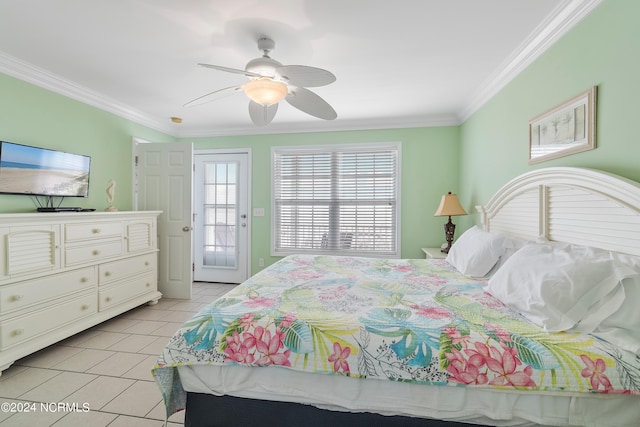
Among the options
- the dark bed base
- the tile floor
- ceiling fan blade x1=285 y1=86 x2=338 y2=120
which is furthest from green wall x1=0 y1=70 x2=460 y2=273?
the dark bed base

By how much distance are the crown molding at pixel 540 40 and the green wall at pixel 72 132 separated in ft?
13.8

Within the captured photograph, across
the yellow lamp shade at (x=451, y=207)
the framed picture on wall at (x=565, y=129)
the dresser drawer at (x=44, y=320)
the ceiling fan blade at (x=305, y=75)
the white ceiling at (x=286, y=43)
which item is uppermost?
the white ceiling at (x=286, y=43)

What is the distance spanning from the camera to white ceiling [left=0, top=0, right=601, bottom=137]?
1.83 m

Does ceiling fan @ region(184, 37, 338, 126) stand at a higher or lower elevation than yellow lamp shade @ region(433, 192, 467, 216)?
higher

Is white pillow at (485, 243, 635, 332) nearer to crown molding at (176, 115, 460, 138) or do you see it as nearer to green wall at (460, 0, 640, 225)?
green wall at (460, 0, 640, 225)

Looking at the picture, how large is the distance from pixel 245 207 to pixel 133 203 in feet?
4.94

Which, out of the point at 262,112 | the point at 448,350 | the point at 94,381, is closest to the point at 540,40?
the point at 262,112

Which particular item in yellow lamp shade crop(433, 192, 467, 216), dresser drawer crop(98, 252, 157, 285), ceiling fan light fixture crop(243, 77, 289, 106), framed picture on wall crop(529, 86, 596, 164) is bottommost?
dresser drawer crop(98, 252, 157, 285)

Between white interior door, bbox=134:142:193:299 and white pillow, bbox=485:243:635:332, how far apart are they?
3631 millimetres

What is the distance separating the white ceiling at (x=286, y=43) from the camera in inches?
72.2

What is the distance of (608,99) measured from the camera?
1.57 meters

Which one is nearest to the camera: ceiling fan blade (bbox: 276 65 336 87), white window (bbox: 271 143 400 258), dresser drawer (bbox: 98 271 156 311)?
ceiling fan blade (bbox: 276 65 336 87)

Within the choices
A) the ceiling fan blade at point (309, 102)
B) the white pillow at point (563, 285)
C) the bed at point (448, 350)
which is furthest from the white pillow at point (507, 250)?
the ceiling fan blade at point (309, 102)

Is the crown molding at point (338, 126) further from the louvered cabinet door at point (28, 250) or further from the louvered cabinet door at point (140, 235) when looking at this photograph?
the louvered cabinet door at point (28, 250)
